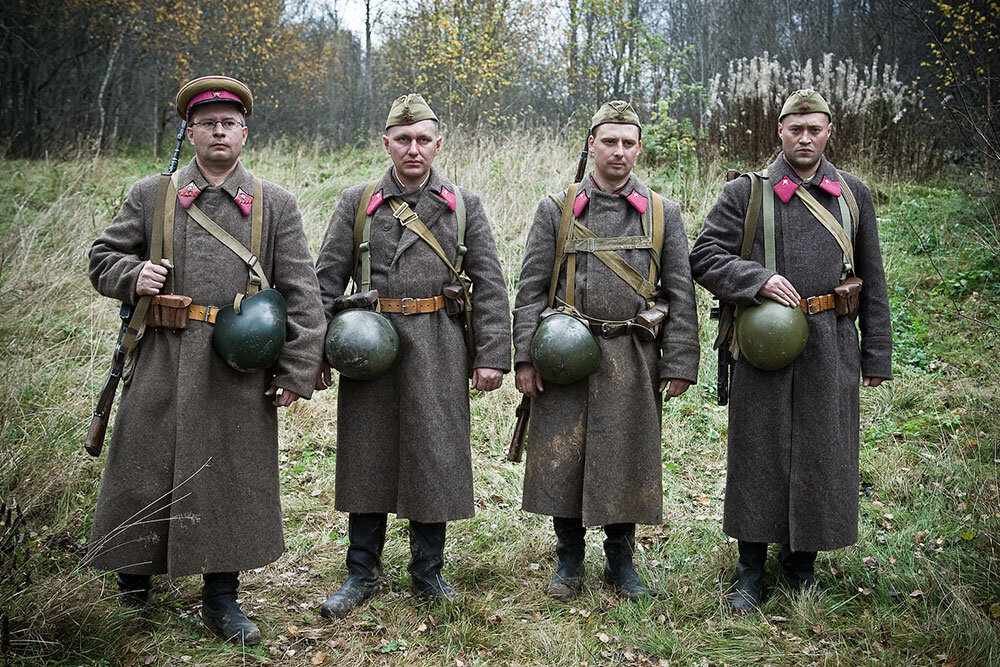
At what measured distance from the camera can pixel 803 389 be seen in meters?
3.82

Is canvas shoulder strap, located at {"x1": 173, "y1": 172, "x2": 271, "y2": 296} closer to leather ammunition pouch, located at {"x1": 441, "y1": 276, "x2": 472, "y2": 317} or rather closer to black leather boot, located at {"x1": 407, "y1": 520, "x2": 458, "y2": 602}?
leather ammunition pouch, located at {"x1": 441, "y1": 276, "x2": 472, "y2": 317}

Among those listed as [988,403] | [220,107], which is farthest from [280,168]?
Result: [988,403]

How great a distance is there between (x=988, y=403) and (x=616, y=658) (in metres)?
3.94

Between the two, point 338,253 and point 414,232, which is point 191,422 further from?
point 414,232

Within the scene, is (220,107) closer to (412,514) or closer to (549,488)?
(412,514)

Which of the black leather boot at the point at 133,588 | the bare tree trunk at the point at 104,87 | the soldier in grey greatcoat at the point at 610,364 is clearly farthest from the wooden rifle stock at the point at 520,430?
the bare tree trunk at the point at 104,87

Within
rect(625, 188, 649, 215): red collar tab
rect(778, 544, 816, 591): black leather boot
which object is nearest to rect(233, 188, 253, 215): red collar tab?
rect(625, 188, 649, 215): red collar tab

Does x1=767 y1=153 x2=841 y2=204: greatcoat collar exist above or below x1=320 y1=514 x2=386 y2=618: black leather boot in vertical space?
above

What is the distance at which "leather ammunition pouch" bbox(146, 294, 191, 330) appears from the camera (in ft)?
11.1

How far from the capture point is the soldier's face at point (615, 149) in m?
3.85

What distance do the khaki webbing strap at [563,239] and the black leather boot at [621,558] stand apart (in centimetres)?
115

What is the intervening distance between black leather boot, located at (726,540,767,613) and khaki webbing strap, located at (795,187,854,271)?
4.70 ft

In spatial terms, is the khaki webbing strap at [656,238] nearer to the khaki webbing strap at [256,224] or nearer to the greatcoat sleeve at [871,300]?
the greatcoat sleeve at [871,300]

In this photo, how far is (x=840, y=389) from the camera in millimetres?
3811
